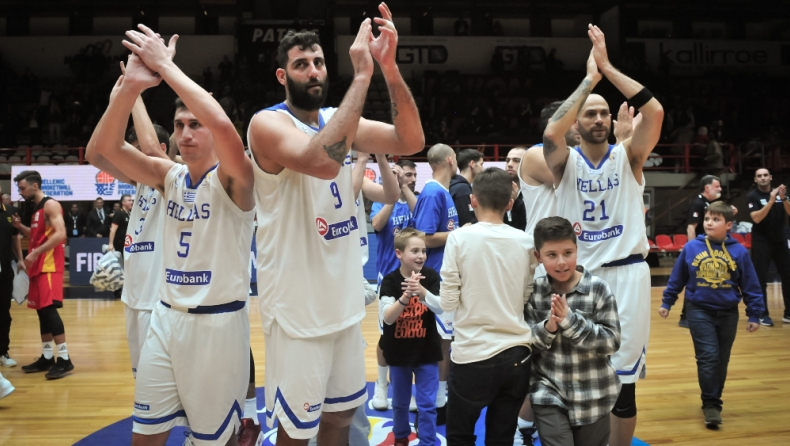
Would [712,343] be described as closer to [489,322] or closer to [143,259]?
[489,322]

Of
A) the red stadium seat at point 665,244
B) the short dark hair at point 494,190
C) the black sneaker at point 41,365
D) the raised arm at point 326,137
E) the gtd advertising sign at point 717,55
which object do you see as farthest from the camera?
the gtd advertising sign at point 717,55

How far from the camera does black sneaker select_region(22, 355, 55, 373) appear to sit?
716cm

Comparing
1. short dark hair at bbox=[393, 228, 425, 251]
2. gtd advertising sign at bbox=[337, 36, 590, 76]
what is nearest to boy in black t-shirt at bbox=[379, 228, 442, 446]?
short dark hair at bbox=[393, 228, 425, 251]

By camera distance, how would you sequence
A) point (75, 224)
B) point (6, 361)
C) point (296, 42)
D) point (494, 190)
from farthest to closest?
point (75, 224)
point (6, 361)
point (494, 190)
point (296, 42)

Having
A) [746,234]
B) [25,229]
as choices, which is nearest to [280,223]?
[25,229]

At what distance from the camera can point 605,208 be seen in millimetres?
3904

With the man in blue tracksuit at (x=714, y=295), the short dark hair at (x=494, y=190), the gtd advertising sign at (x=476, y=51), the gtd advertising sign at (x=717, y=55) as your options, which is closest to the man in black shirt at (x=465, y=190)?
the man in blue tracksuit at (x=714, y=295)

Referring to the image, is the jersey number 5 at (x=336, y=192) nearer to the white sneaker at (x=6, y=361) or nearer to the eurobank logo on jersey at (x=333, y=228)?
the eurobank logo on jersey at (x=333, y=228)

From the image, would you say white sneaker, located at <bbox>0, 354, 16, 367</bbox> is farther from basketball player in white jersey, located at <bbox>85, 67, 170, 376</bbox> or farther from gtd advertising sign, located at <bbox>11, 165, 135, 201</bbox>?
gtd advertising sign, located at <bbox>11, 165, 135, 201</bbox>

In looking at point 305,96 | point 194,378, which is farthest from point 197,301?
point 305,96

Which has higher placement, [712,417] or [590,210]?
[590,210]

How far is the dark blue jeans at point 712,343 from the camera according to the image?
206 inches

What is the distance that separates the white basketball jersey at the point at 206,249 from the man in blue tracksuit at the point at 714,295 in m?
3.69

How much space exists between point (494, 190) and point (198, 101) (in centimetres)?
160
